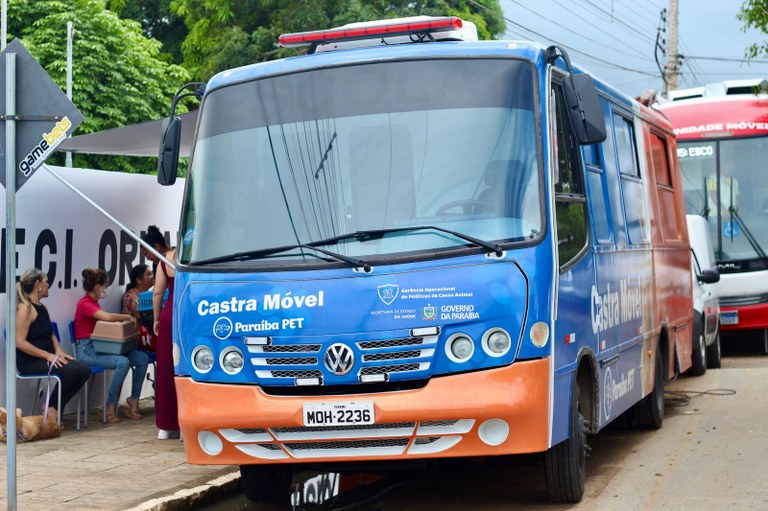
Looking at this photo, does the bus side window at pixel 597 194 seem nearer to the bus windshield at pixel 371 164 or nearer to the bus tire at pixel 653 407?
the bus windshield at pixel 371 164

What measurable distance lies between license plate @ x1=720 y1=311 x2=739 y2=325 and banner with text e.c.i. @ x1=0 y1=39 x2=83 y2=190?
45.5ft

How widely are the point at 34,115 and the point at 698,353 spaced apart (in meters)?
10.7

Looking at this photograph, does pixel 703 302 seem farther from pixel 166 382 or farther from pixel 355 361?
pixel 355 361

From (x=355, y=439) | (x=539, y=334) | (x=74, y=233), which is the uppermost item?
(x=74, y=233)

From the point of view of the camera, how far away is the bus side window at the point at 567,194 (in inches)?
307

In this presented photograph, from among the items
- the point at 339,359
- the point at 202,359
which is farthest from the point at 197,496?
the point at 339,359

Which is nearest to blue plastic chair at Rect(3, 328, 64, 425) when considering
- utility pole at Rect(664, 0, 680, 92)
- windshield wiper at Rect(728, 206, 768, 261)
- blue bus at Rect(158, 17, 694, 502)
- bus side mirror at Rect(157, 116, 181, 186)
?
blue bus at Rect(158, 17, 694, 502)

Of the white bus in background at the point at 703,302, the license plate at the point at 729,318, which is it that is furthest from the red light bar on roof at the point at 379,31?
the license plate at the point at 729,318

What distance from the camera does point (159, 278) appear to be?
37.7 ft

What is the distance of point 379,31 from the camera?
855cm

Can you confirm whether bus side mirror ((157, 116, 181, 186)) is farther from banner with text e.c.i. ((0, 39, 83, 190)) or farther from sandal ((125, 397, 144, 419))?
sandal ((125, 397, 144, 419))

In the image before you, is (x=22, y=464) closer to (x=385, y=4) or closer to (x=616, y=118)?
(x=616, y=118)

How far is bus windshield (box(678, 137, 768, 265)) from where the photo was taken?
19797 millimetres

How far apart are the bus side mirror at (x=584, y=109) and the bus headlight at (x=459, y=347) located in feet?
4.95
